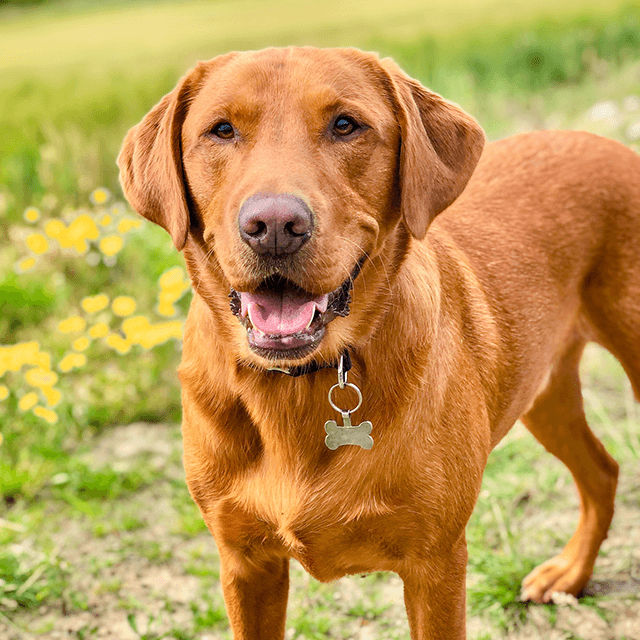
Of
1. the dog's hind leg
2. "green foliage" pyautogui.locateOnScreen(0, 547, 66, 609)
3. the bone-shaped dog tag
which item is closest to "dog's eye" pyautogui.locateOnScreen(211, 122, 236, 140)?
the bone-shaped dog tag

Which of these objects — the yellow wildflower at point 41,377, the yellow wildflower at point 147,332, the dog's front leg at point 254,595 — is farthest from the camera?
the yellow wildflower at point 147,332

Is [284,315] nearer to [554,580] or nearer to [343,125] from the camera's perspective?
[343,125]

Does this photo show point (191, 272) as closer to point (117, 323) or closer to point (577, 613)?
point (577, 613)

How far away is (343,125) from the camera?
229 centimetres

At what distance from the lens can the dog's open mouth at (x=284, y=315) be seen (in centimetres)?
216

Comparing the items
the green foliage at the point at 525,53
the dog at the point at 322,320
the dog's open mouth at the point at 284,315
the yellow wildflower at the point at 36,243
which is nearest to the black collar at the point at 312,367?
the dog at the point at 322,320

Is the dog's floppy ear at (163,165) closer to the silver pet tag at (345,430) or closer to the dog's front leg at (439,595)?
the silver pet tag at (345,430)

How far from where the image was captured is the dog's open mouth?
216cm

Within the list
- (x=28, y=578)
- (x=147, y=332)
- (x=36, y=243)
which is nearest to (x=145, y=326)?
(x=147, y=332)

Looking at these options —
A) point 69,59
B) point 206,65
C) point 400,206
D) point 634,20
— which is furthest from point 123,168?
point 634,20

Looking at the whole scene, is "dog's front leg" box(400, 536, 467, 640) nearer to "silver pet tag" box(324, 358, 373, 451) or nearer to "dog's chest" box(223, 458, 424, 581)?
"dog's chest" box(223, 458, 424, 581)

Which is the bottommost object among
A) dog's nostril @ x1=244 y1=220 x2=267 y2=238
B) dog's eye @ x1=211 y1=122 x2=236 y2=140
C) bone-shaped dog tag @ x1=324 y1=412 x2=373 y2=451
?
bone-shaped dog tag @ x1=324 y1=412 x2=373 y2=451

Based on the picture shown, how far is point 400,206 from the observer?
2422 millimetres

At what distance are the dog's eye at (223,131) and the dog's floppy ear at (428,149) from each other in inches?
19.7
